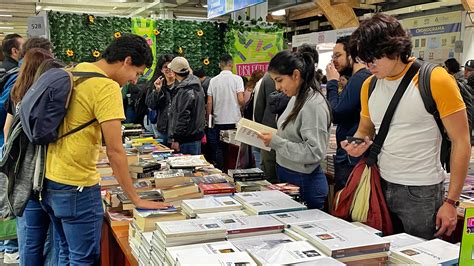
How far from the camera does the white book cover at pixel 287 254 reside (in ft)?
4.47

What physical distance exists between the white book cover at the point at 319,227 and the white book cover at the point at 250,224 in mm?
79

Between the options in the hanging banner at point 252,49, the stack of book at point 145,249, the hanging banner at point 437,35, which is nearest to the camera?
the stack of book at point 145,249

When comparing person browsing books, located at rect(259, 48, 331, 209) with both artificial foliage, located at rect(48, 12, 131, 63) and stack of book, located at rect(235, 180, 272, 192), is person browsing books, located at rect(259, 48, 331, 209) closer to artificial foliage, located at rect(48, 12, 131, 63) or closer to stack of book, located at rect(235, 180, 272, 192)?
stack of book, located at rect(235, 180, 272, 192)

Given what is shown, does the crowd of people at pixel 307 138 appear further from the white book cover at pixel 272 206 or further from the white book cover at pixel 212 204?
the white book cover at pixel 272 206

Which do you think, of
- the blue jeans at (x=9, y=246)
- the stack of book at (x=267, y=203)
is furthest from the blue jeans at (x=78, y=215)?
the blue jeans at (x=9, y=246)

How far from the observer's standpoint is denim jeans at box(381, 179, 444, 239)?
5.95 ft

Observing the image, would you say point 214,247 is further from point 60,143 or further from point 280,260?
point 60,143

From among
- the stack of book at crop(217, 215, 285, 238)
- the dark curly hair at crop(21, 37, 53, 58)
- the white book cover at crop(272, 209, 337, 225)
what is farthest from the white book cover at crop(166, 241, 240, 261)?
the dark curly hair at crop(21, 37, 53, 58)

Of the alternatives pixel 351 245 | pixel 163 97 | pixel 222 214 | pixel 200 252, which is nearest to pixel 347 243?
pixel 351 245

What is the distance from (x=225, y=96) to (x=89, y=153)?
12.1 ft

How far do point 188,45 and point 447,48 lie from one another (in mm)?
4297

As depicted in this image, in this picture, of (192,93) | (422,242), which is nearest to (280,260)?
(422,242)

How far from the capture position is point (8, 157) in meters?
2.23

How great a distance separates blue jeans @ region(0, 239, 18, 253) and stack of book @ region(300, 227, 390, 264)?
2.83 metres
